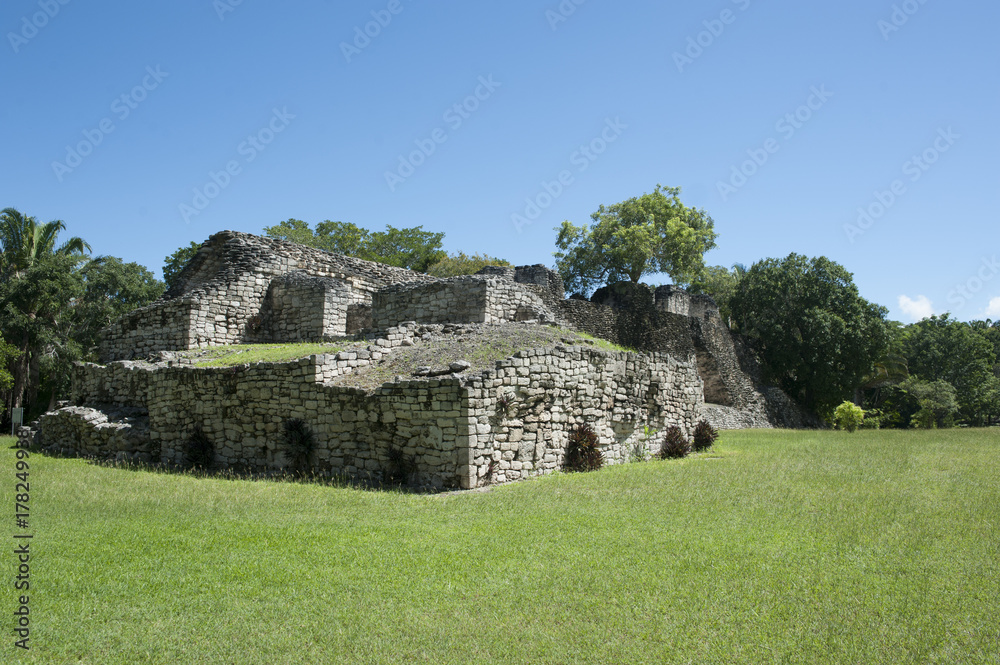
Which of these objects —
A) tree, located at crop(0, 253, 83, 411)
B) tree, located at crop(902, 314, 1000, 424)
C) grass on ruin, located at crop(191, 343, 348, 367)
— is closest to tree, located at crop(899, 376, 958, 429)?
tree, located at crop(902, 314, 1000, 424)

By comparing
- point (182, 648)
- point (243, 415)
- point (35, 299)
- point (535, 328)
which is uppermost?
point (35, 299)

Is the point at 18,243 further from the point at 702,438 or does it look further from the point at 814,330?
the point at 814,330

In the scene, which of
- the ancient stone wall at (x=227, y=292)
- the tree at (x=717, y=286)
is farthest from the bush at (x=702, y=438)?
the tree at (x=717, y=286)

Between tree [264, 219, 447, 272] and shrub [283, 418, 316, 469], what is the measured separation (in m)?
33.2

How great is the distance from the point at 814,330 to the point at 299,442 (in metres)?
29.3

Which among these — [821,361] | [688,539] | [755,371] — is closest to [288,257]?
[688,539]

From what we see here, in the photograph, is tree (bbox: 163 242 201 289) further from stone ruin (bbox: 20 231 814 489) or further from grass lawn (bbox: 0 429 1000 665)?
grass lawn (bbox: 0 429 1000 665)

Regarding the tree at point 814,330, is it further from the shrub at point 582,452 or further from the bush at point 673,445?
the shrub at point 582,452

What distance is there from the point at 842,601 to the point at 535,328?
10.5 meters

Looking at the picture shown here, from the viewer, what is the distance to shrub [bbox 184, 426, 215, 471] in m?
13.0

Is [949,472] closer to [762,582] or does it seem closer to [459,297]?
[762,582]

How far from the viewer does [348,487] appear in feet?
34.1

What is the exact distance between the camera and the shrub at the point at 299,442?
38.3 feet

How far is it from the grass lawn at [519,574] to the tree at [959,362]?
30341mm
